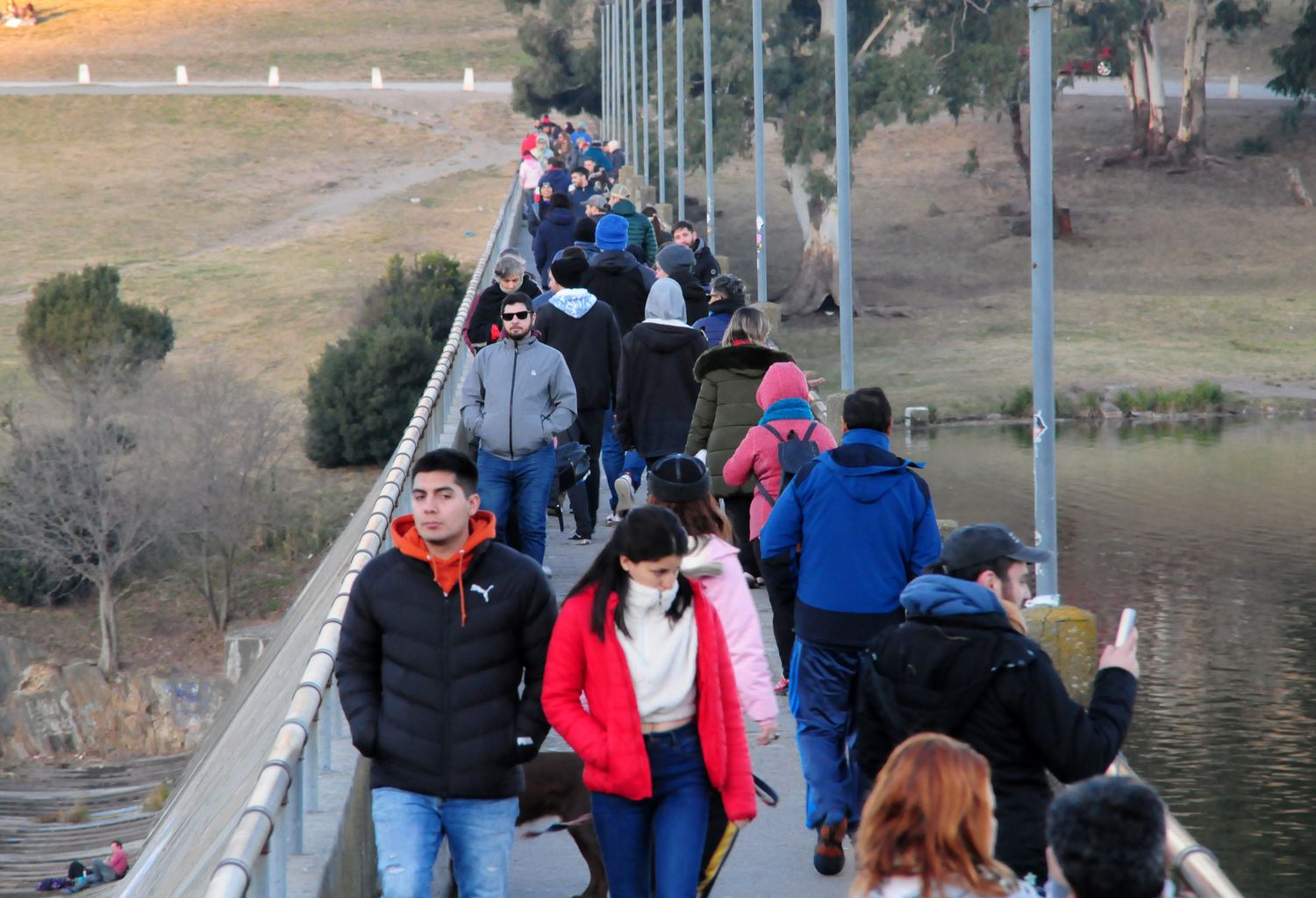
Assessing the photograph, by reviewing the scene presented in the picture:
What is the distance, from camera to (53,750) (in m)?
35.6

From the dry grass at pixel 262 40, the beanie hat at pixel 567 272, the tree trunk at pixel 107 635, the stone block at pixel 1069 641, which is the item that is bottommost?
the tree trunk at pixel 107 635

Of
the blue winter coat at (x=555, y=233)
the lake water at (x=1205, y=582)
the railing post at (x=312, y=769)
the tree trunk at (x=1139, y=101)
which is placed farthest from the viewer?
the tree trunk at (x=1139, y=101)

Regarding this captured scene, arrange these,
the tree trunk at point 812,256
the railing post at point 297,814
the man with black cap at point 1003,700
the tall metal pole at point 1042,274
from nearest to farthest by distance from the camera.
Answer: the man with black cap at point 1003,700, the railing post at point 297,814, the tall metal pole at point 1042,274, the tree trunk at point 812,256

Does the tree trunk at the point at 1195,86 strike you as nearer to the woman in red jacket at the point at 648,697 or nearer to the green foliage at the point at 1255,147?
Result: the green foliage at the point at 1255,147

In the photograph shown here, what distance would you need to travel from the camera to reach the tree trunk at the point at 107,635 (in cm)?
3794

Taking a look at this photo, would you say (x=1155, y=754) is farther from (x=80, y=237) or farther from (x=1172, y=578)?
(x=80, y=237)

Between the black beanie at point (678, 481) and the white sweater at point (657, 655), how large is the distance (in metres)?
1.10

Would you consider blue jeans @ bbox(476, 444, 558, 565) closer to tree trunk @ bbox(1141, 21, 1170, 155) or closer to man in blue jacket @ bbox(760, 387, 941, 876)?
man in blue jacket @ bbox(760, 387, 941, 876)

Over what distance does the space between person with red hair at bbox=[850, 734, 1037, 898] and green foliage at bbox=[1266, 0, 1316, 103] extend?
193 ft

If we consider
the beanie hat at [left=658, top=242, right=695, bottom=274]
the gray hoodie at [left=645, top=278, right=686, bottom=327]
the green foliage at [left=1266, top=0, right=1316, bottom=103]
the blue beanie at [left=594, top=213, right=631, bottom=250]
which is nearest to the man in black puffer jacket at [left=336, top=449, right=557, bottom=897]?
the gray hoodie at [left=645, top=278, right=686, bottom=327]

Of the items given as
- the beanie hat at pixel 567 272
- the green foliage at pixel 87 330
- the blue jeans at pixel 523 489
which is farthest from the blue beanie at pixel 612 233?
the green foliage at pixel 87 330

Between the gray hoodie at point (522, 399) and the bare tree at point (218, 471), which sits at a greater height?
the gray hoodie at point (522, 399)

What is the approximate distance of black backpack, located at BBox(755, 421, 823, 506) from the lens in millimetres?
8115

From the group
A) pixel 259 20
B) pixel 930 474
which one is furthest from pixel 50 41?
pixel 930 474
